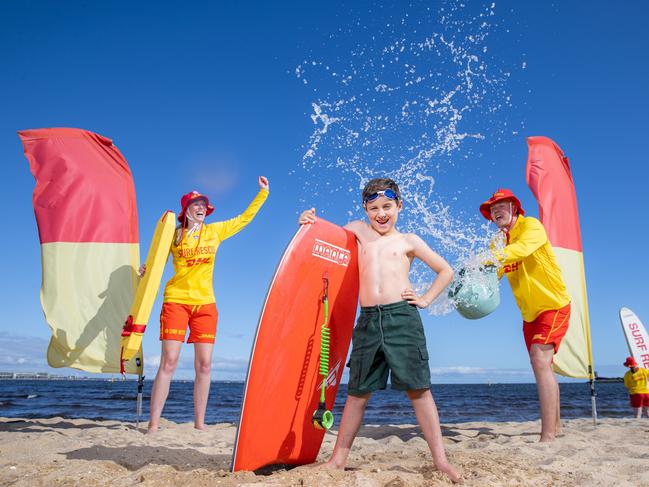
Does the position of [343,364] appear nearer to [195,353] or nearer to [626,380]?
[195,353]

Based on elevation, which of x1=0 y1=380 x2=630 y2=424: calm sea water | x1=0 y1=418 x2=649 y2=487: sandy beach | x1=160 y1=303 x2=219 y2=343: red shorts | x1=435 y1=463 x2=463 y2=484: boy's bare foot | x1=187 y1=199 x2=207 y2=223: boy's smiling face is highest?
x1=187 y1=199 x2=207 y2=223: boy's smiling face

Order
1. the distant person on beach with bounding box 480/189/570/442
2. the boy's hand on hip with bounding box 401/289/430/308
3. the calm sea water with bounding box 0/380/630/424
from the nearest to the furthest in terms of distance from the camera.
A: the boy's hand on hip with bounding box 401/289/430/308 → the distant person on beach with bounding box 480/189/570/442 → the calm sea water with bounding box 0/380/630/424

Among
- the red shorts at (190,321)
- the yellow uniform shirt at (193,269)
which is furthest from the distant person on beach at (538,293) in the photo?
the red shorts at (190,321)

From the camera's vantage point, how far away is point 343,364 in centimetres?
346

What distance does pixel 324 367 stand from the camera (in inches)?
122

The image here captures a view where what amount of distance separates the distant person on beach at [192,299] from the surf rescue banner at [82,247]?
3.65 feet

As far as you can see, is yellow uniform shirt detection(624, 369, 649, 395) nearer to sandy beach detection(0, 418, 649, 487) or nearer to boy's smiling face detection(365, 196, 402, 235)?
sandy beach detection(0, 418, 649, 487)

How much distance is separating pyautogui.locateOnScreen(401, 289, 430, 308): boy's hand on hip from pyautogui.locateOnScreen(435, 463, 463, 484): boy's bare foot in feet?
2.90

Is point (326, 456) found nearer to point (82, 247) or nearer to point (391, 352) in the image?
point (391, 352)

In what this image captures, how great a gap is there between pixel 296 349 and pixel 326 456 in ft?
4.05

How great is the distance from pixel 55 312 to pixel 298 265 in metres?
3.52

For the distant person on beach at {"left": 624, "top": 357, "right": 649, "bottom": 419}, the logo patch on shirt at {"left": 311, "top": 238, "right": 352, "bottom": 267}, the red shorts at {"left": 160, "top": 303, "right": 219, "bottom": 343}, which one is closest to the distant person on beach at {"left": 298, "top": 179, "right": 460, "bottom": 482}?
the logo patch on shirt at {"left": 311, "top": 238, "right": 352, "bottom": 267}

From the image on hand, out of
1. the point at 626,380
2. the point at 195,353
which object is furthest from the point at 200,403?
the point at 626,380

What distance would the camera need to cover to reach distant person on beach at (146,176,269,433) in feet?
14.2
